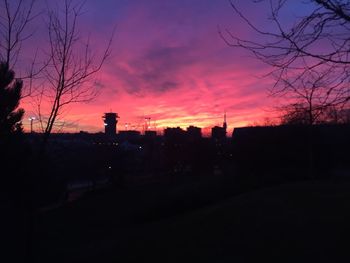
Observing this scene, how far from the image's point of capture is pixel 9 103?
1405cm

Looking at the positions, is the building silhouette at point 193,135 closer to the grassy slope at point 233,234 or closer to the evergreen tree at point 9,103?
the grassy slope at point 233,234

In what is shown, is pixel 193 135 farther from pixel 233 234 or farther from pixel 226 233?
pixel 233 234

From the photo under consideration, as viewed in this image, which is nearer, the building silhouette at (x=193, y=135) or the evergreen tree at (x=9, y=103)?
the evergreen tree at (x=9, y=103)

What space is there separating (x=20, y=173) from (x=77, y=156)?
38.7 metres

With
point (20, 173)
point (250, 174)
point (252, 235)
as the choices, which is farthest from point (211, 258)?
point (250, 174)

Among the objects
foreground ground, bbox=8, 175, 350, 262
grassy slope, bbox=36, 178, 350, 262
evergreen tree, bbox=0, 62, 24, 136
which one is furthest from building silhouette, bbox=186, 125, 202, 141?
evergreen tree, bbox=0, 62, 24, 136

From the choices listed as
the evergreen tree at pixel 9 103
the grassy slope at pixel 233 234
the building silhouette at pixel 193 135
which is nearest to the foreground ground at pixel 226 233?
the grassy slope at pixel 233 234

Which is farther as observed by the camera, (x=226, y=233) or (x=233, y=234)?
(x=226, y=233)

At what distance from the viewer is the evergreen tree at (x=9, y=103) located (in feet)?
41.1

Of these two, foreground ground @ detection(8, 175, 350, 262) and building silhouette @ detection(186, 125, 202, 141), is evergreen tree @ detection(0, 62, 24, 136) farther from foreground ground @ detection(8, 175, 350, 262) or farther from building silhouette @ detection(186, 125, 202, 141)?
building silhouette @ detection(186, 125, 202, 141)

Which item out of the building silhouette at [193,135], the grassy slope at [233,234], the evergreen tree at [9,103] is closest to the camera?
the grassy slope at [233,234]

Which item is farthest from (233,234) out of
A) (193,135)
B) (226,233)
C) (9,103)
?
(193,135)

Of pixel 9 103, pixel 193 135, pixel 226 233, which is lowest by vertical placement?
pixel 226 233

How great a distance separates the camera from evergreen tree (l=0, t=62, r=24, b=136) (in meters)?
12.5
